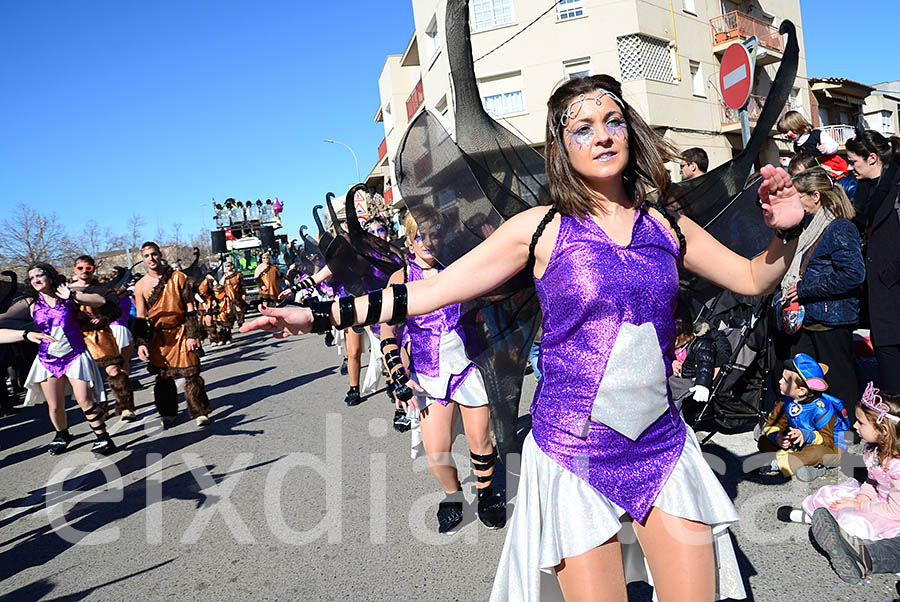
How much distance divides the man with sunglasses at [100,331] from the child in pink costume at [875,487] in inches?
300

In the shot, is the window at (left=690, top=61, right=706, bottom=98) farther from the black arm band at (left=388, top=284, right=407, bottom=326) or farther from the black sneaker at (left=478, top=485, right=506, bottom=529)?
the black arm band at (left=388, top=284, right=407, bottom=326)

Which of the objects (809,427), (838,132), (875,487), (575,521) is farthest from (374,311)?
(838,132)

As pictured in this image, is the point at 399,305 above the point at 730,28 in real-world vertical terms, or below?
below

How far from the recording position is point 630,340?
1988mm

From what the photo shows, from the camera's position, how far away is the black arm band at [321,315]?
2129mm

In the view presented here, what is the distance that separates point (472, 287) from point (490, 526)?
2.40 metres

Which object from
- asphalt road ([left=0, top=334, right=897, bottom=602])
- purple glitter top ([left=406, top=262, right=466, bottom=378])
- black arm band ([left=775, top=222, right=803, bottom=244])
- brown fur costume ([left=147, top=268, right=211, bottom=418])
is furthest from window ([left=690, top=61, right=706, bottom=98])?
black arm band ([left=775, top=222, right=803, bottom=244])

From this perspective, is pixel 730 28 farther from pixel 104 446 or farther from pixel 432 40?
pixel 104 446

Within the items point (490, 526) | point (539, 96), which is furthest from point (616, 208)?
point (539, 96)

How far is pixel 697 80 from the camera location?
23.5m

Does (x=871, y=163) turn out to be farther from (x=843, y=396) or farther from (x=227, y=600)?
(x=227, y=600)

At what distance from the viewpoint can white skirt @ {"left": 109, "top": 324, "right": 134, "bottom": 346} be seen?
393 inches

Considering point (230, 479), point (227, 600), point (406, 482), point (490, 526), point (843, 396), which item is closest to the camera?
point (227, 600)

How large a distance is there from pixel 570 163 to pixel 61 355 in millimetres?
6798
